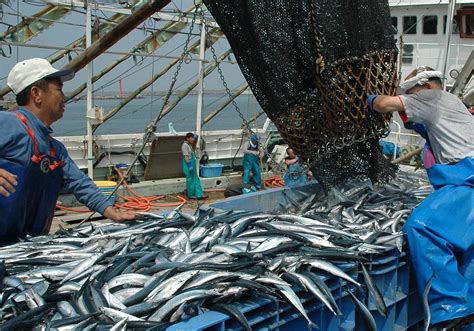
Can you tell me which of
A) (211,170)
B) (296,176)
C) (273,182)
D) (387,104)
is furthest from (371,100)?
(211,170)

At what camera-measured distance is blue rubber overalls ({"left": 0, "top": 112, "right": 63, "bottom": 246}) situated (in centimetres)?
339

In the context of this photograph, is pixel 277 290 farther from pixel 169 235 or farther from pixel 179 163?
pixel 179 163

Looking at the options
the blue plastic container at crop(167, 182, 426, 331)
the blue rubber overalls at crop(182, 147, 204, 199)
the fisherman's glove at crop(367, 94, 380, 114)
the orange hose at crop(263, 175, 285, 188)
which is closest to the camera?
the blue plastic container at crop(167, 182, 426, 331)

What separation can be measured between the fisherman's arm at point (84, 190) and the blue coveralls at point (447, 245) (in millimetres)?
2168

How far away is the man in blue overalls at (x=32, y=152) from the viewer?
3.38 metres

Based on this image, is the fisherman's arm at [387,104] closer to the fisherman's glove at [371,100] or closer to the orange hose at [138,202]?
the fisherman's glove at [371,100]

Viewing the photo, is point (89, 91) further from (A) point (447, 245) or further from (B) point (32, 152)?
(A) point (447, 245)

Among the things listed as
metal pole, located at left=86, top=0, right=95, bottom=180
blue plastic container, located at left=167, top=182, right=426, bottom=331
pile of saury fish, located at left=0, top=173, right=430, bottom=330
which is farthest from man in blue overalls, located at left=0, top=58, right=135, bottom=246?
metal pole, located at left=86, top=0, right=95, bottom=180

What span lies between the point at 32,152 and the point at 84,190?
62 centimetres

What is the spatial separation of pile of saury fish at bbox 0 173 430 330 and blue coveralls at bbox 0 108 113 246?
17cm

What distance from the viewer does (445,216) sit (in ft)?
11.5

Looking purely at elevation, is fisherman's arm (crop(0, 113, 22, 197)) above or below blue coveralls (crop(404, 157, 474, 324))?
above

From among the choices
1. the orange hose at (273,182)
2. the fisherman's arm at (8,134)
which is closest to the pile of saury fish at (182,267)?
the fisherman's arm at (8,134)

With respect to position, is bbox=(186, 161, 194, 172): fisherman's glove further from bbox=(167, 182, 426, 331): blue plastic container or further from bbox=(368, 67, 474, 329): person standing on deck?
bbox=(167, 182, 426, 331): blue plastic container
